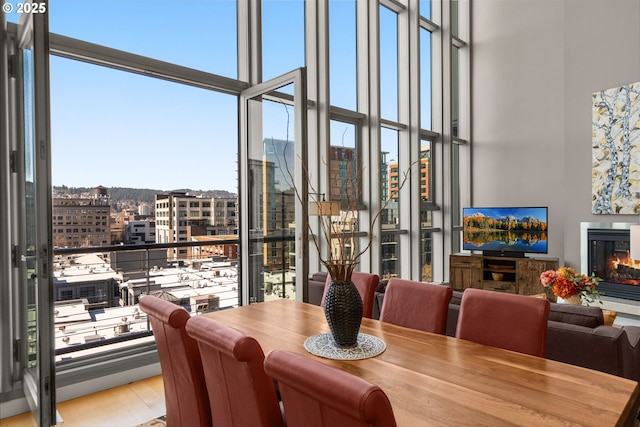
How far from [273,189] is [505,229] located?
4186 mm

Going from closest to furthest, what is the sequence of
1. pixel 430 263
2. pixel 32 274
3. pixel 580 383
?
pixel 580 383, pixel 32 274, pixel 430 263

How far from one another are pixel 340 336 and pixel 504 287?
515 centimetres

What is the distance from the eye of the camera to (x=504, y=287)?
243 inches

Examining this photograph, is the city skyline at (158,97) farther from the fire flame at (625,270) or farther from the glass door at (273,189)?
the fire flame at (625,270)

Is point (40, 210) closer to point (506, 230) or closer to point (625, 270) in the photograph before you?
point (506, 230)

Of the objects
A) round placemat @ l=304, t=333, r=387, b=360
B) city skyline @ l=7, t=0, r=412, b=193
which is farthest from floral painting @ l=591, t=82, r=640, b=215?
round placemat @ l=304, t=333, r=387, b=360

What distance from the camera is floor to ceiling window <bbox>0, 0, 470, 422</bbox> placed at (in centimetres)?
352

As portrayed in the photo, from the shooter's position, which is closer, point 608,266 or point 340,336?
point 340,336

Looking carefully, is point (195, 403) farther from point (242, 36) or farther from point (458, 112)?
point (458, 112)

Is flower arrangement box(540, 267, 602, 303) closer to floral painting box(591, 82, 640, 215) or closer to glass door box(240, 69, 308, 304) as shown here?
glass door box(240, 69, 308, 304)

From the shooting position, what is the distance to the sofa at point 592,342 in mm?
2059

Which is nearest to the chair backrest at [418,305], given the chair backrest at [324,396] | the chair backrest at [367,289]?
the chair backrest at [367,289]

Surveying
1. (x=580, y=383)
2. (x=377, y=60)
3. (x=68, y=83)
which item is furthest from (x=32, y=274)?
(x=377, y=60)

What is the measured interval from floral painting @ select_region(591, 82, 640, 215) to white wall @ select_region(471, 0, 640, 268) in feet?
0.41
